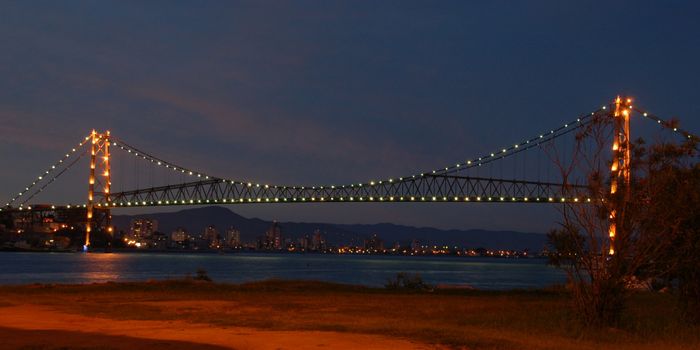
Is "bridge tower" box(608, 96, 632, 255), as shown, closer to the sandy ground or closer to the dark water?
the sandy ground

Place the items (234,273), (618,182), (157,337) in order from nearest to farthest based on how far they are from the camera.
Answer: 1. (157,337)
2. (618,182)
3. (234,273)

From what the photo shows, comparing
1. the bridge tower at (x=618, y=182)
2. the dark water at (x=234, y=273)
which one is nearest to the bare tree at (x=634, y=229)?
the bridge tower at (x=618, y=182)

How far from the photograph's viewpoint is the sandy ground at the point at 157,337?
12.7m

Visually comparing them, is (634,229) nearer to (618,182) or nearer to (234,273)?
(618,182)

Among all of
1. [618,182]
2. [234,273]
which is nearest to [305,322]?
[618,182]

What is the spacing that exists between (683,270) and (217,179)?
296ft

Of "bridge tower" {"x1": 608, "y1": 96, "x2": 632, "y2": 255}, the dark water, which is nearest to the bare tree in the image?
"bridge tower" {"x1": 608, "y1": 96, "x2": 632, "y2": 255}

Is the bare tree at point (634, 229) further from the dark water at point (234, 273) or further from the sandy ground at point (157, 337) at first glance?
the dark water at point (234, 273)

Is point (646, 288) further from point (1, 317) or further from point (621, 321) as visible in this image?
point (1, 317)

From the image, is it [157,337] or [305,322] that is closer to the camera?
[157,337]

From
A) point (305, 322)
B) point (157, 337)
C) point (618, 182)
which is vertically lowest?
point (157, 337)

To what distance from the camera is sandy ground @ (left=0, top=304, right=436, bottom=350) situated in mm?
12664

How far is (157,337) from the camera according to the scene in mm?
13633

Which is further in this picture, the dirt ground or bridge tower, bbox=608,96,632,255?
bridge tower, bbox=608,96,632,255
